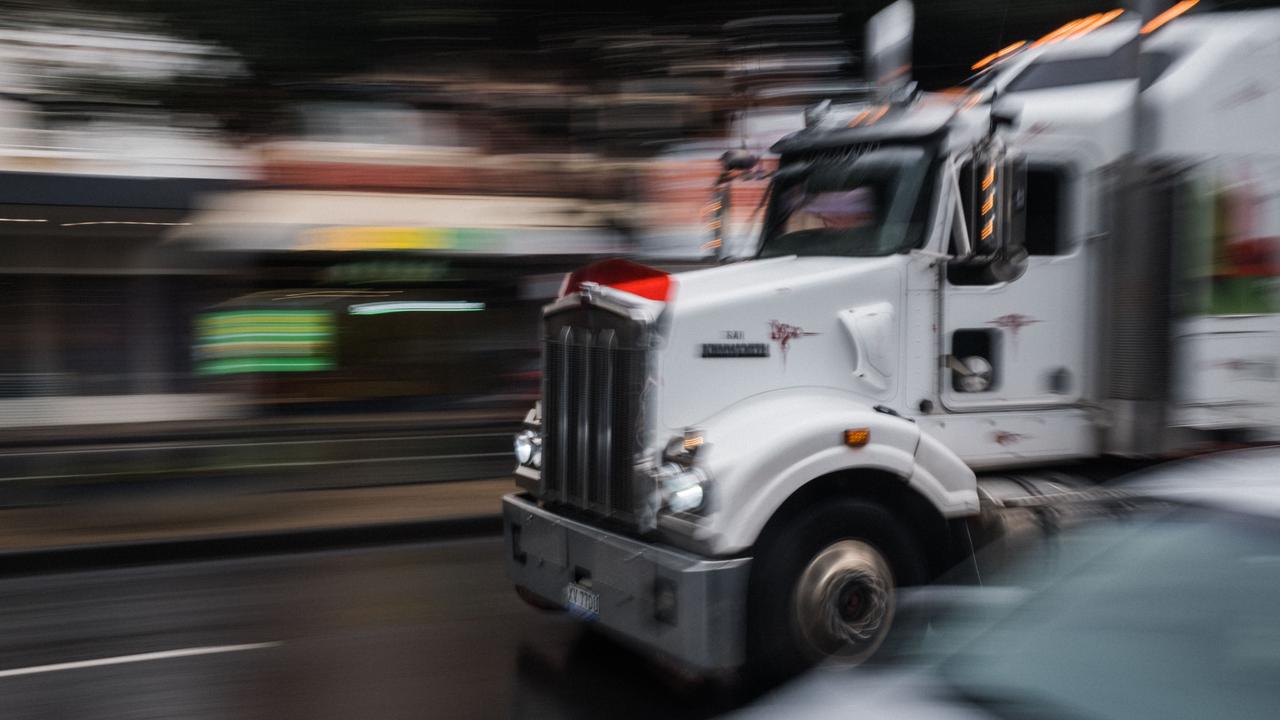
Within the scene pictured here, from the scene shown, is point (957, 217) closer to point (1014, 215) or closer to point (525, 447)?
point (1014, 215)

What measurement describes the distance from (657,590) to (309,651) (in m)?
2.35

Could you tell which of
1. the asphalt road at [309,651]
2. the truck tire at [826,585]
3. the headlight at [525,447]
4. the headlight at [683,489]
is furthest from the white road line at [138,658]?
the truck tire at [826,585]

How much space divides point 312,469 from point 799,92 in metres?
5.64

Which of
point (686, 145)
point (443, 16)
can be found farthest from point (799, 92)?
point (443, 16)

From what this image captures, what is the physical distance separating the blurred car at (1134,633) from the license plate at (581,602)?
2148mm

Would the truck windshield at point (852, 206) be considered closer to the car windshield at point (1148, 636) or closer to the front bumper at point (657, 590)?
the front bumper at point (657, 590)

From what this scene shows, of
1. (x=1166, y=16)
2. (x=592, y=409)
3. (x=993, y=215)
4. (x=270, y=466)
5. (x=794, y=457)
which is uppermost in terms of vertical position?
(x=1166, y=16)

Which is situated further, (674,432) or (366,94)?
(366,94)

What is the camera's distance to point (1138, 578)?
2.76m

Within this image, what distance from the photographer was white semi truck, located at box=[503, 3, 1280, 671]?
479 centimetres

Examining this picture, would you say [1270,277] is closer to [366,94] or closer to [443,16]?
[443,16]

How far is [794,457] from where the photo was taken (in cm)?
471

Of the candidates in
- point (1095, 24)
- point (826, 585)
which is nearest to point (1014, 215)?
point (1095, 24)

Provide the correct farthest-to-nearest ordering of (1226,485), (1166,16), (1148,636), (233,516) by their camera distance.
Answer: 1. (233,516)
2. (1166,16)
3. (1226,485)
4. (1148,636)
